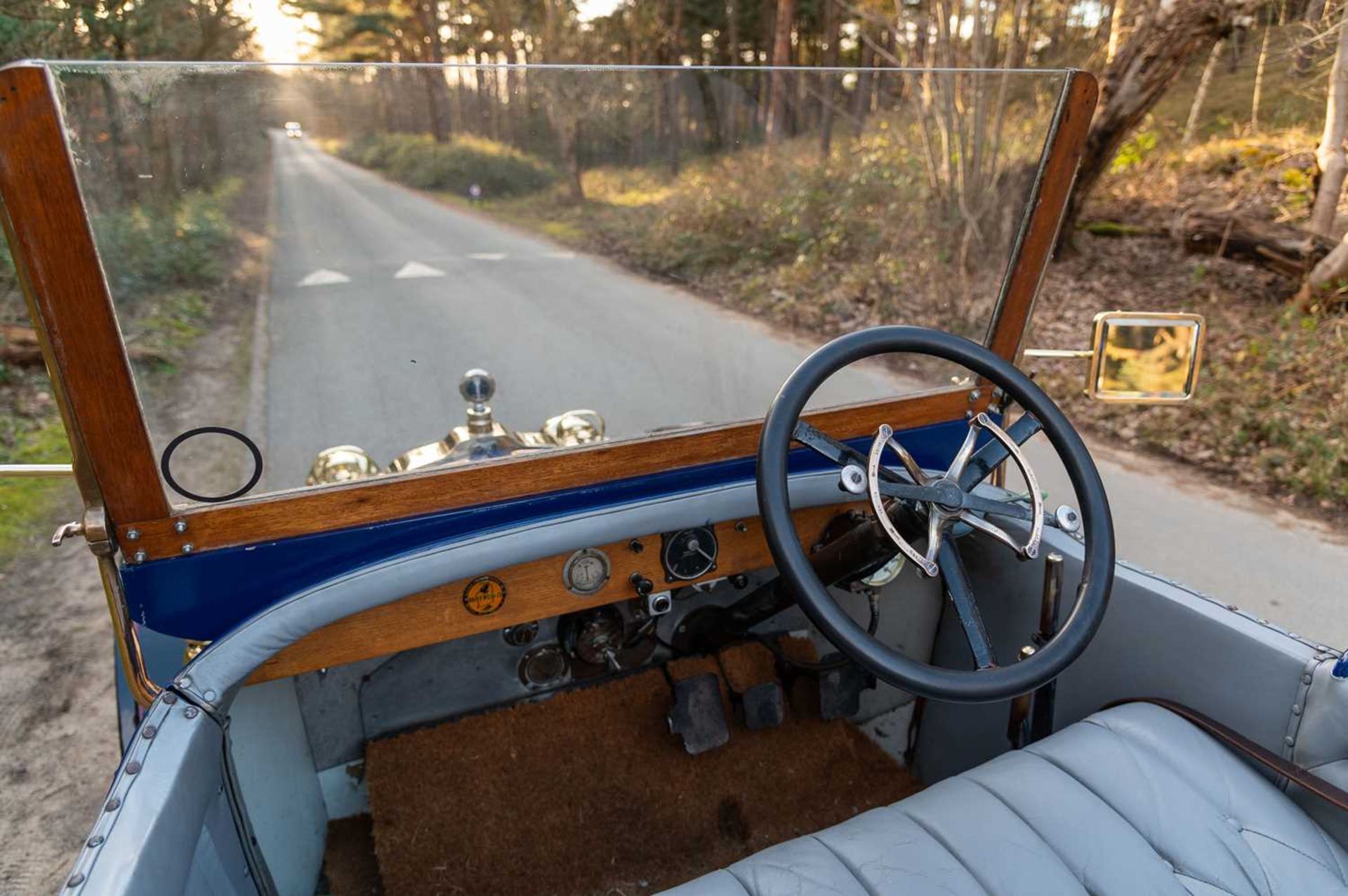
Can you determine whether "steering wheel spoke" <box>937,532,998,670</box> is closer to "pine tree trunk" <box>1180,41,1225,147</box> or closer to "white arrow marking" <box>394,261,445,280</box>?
"white arrow marking" <box>394,261,445,280</box>

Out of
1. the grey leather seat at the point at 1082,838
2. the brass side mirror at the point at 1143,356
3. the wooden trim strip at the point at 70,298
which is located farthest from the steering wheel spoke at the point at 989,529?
the wooden trim strip at the point at 70,298

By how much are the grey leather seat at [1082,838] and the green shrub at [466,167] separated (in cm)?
131

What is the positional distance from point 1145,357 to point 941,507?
962 millimetres

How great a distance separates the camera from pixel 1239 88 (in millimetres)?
9516

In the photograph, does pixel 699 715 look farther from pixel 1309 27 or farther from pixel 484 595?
pixel 1309 27

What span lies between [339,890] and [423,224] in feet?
5.38

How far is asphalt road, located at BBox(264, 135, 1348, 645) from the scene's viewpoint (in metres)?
1.67

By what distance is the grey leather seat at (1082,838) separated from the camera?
132cm

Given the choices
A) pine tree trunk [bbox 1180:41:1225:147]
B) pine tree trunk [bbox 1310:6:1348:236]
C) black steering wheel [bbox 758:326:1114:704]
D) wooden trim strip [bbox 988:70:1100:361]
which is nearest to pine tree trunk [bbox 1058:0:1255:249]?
pine tree trunk [bbox 1310:6:1348:236]

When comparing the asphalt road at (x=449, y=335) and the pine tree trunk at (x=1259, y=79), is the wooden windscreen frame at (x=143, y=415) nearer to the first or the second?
the asphalt road at (x=449, y=335)

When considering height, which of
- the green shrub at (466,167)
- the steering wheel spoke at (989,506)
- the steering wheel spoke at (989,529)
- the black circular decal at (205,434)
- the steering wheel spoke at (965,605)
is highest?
the green shrub at (466,167)

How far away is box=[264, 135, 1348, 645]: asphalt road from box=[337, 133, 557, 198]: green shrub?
40mm

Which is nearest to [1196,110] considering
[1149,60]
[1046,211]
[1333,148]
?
[1149,60]

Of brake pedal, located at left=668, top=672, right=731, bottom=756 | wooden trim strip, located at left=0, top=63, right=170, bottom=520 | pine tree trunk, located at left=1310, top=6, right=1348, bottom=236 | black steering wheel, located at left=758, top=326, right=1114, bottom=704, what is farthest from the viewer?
pine tree trunk, located at left=1310, top=6, right=1348, bottom=236
